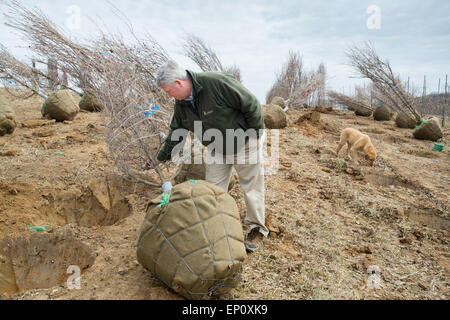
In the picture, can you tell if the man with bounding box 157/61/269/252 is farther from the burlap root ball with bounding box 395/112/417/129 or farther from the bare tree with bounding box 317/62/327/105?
the bare tree with bounding box 317/62/327/105

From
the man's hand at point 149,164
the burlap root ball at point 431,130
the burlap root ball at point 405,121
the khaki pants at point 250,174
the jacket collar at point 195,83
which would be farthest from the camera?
the burlap root ball at point 405,121

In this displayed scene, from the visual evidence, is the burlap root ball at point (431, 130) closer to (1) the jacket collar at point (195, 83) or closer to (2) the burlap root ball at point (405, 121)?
(2) the burlap root ball at point (405, 121)

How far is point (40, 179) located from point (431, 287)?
4.61 metres

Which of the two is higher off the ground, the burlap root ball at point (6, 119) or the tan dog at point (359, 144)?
the burlap root ball at point (6, 119)

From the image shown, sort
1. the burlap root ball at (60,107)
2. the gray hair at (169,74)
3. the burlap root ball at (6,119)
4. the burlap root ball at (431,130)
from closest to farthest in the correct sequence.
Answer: the gray hair at (169,74), the burlap root ball at (6,119), the burlap root ball at (60,107), the burlap root ball at (431,130)

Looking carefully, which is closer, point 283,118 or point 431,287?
point 431,287

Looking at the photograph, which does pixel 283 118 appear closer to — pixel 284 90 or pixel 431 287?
pixel 431 287

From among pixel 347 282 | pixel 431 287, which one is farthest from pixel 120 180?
pixel 431 287

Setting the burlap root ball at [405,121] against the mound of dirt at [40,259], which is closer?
the mound of dirt at [40,259]

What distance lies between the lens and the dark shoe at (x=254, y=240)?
9.13 ft

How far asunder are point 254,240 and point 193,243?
1199mm

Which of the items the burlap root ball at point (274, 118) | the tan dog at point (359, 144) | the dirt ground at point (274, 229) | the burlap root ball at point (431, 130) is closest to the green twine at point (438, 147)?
the burlap root ball at point (431, 130)

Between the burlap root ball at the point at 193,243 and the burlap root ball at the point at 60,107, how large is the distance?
6.46 meters

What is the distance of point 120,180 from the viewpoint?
13.6 feet
